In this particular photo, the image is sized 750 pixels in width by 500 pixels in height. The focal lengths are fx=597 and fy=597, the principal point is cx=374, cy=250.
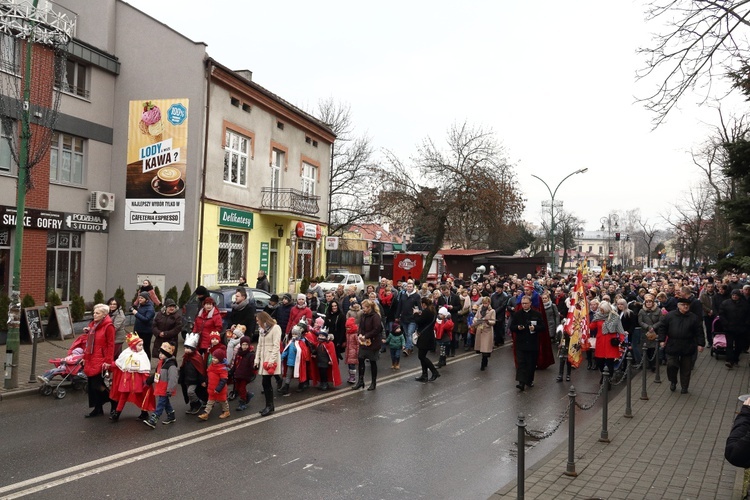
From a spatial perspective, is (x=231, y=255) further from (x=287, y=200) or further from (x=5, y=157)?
(x=5, y=157)

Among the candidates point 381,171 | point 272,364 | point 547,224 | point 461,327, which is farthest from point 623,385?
point 547,224

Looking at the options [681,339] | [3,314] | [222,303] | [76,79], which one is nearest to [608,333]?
[681,339]

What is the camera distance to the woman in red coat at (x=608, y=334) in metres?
12.0

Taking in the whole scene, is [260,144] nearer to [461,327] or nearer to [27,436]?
[461,327]

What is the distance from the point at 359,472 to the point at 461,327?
34.3ft

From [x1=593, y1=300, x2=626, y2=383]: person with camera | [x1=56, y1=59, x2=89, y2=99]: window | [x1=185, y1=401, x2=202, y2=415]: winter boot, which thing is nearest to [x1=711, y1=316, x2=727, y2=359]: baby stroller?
[x1=593, y1=300, x2=626, y2=383]: person with camera

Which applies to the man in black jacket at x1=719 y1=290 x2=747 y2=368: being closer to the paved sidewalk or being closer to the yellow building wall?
the paved sidewalk

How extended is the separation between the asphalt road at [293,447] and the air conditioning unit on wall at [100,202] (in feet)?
42.8

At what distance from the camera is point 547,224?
3531 inches

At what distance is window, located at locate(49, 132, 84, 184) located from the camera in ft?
66.3

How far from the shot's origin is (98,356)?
8.77 metres

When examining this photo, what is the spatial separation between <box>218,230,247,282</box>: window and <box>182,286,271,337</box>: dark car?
5.80 meters

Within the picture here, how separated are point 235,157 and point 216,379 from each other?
17.3 metres

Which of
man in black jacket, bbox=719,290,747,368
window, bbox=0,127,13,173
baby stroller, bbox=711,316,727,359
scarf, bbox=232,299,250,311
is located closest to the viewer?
scarf, bbox=232,299,250,311
